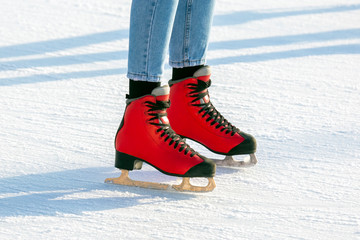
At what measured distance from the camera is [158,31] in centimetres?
166

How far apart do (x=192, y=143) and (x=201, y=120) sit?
20 centimetres

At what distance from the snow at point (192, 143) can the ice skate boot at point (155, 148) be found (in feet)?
0.17

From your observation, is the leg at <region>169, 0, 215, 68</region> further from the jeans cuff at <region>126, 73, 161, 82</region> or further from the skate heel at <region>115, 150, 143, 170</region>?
the skate heel at <region>115, 150, 143, 170</region>

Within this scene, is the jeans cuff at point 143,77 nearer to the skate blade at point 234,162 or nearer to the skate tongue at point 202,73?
the skate tongue at point 202,73

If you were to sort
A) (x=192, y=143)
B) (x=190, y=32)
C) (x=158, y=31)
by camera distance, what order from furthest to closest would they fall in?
(x=192, y=143) < (x=190, y=32) < (x=158, y=31)

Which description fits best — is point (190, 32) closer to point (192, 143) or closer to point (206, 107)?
point (206, 107)

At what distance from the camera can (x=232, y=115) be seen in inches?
91.4

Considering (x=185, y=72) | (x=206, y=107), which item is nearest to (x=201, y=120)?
(x=206, y=107)

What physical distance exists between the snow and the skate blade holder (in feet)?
0.06

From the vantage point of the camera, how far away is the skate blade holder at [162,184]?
5.66 feet

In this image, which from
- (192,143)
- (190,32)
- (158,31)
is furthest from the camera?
(192,143)

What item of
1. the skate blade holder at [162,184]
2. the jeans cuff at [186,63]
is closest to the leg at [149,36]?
the jeans cuff at [186,63]

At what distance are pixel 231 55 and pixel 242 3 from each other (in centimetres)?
105

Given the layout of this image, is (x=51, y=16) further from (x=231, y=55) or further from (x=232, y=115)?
(x=232, y=115)
